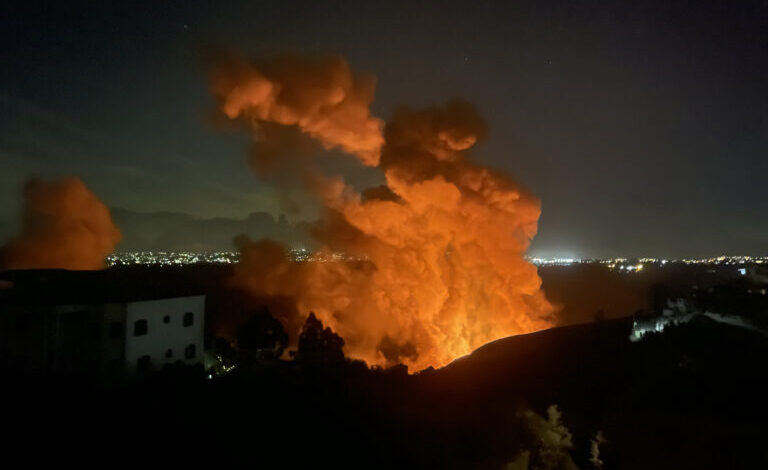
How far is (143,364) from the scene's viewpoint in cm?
2556

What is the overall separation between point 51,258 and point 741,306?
174 feet

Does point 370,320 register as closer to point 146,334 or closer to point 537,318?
point 537,318

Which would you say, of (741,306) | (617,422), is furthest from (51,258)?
(741,306)

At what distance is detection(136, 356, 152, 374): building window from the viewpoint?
25.3 m

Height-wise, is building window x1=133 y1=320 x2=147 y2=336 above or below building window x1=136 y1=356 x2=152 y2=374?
above

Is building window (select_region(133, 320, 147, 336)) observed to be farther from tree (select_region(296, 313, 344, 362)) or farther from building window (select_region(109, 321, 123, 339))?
tree (select_region(296, 313, 344, 362))

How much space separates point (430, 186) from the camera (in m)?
38.7

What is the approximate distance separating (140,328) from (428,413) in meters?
15.1

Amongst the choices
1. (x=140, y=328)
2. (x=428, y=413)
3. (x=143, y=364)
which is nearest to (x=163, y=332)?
(x=140, y=328)

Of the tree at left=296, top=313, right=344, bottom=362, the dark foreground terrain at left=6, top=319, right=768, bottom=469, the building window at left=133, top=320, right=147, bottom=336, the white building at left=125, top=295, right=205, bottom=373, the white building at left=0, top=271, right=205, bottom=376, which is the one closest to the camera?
the dark foreground terrain at left=6, top=319, right=768, bottom=469

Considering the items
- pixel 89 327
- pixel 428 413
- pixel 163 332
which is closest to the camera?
pixel 428 413

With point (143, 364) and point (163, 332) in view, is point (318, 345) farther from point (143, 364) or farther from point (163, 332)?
point (143, 364)

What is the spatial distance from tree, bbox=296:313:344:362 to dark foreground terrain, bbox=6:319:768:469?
2.42 m

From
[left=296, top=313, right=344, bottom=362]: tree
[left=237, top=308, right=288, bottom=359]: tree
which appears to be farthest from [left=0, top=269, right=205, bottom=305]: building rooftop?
[left=296, top=313, right=344, bottom=362]: tree
